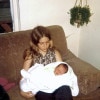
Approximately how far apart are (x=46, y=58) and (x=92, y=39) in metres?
0.91

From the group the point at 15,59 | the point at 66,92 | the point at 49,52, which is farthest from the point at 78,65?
the point at 15,59

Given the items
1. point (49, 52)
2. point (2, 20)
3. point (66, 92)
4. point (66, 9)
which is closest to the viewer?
point (66, 92)

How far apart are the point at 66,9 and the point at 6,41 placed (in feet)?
3.31

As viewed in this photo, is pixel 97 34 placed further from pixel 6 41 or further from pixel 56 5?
pixel 6 41

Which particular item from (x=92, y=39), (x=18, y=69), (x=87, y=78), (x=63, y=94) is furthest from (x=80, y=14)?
(x=63, y=94)

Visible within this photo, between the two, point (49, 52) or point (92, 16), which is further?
point (92, 16)

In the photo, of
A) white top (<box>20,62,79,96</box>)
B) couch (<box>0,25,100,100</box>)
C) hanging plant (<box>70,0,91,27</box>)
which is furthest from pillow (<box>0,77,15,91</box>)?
hanging plant (<box>70,0,91,27</box>)

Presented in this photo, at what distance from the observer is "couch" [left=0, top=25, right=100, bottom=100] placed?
2.06 meters

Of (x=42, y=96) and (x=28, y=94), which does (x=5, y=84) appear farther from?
(x=42, y=96)

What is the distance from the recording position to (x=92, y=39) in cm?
286

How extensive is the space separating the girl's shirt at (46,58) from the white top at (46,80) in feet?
0.50

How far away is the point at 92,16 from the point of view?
277cm

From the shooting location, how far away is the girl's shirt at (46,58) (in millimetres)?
2180

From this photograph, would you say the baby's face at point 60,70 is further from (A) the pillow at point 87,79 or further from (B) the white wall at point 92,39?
(B) the white wall at point 92,39
